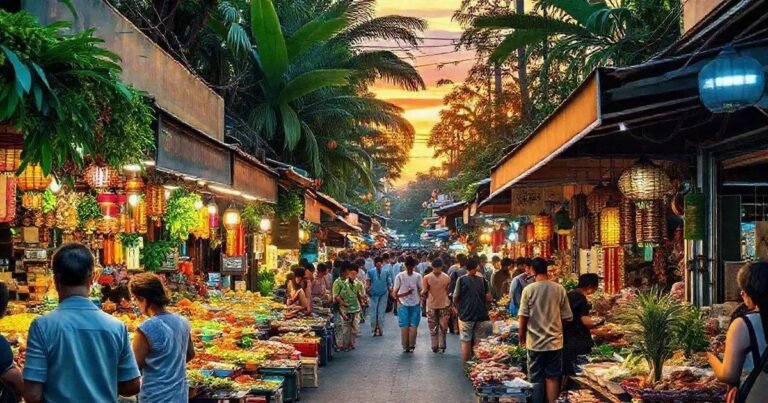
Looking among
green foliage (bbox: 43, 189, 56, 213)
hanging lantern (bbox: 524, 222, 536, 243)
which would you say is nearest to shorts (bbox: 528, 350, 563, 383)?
green foliage (bbox: 43, 189, 56, 213)

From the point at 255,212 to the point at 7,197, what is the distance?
9580mm

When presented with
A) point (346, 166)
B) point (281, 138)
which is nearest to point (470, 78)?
point (346, 166)

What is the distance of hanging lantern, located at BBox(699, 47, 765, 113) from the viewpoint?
648cm

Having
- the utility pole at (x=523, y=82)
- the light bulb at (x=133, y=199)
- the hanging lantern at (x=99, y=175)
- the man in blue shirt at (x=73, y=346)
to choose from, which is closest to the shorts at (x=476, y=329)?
the light bulb at (x=133, y=199)

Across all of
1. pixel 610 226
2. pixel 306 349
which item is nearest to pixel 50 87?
pixel 610 226

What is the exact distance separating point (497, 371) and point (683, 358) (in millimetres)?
3244

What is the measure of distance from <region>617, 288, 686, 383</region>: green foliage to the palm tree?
807 centimetres

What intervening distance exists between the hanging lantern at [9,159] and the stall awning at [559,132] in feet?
15.3

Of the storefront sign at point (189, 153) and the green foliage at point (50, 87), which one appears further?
the storefront sign at point (189, 153)

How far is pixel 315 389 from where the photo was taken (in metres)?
14.8

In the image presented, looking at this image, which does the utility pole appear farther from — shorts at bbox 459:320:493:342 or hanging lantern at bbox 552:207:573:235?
shorts at bbox 459:320:493:342

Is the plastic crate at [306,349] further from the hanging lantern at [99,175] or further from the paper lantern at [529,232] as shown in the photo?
the paper lantern at [529,232]

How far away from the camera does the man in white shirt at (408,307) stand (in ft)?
63.9

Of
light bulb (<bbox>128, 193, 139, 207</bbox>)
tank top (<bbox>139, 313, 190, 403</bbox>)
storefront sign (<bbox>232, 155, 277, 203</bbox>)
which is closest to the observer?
tank top (<bbox>139, 313, 190, 403</bbox>)
